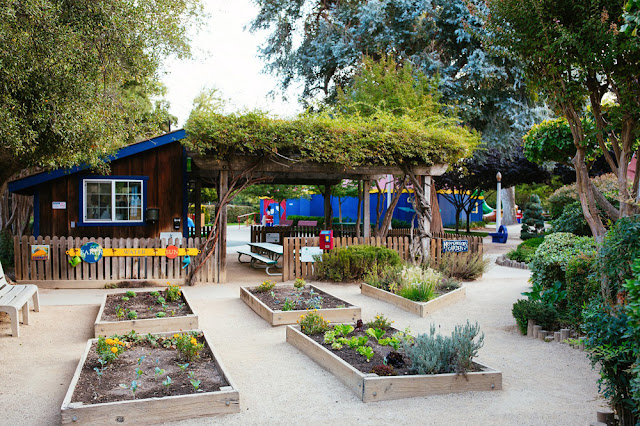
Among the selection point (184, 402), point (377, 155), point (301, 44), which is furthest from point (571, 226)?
point (301, 44)

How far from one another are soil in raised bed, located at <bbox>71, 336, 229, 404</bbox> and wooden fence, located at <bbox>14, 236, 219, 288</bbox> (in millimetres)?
5561

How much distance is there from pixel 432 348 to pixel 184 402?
2364 mm

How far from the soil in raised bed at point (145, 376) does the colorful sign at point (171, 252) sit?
5608 millimetres

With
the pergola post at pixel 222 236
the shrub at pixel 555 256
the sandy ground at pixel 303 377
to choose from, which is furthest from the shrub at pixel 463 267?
the pergola post at pixel 222 236

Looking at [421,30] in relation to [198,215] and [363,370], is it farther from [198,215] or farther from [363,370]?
[363,370]

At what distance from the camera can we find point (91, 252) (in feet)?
35.7

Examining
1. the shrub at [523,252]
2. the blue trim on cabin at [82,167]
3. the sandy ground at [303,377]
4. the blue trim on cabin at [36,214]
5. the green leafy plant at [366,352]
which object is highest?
the blue trim on cabin at [82,167]

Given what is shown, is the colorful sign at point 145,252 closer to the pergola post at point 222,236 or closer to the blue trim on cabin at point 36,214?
the pergola post at point 222,236

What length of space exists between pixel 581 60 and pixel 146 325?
6675 mm

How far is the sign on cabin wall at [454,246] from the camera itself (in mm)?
12961

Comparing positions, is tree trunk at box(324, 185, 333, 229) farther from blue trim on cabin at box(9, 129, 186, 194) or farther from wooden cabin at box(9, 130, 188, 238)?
blue trim on cabin at box(9, 129, 186, 194)

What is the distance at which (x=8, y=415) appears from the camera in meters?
4.31

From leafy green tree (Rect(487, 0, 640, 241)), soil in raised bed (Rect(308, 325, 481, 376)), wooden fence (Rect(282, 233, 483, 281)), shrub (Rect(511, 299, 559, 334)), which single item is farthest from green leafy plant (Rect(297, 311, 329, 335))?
wooden fence (Rect(282, 233, 483, 281))

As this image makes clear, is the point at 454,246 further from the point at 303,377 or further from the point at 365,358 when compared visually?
the point at 303,377
